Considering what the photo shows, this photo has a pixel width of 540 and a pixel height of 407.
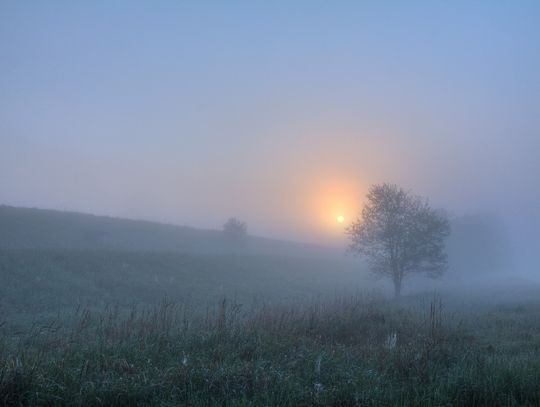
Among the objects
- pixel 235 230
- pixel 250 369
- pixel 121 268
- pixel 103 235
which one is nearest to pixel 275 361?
pixel 250 369

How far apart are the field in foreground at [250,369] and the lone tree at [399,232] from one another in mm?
26803

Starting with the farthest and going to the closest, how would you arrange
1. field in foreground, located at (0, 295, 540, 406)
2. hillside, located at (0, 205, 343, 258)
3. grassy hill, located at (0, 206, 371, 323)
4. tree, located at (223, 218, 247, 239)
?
tree, located at (223, 218, 247, 239)
hillside, located at (0, 205, 343, 258)
grassy hill, located at (0, 206, 371, 323)
field in foreground, located at (0, 295, 540, 406)

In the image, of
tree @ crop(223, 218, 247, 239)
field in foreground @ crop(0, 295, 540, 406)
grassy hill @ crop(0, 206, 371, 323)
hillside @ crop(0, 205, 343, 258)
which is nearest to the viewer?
field in foreground @ crop(0, 295, 540, 406)

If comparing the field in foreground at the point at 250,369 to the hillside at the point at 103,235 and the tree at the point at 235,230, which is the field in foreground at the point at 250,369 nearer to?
the hillside at the point at 103,235

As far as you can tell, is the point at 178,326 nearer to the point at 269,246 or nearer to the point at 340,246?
the point at 269,246

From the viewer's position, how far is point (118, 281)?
Answer: 30547 millimetres

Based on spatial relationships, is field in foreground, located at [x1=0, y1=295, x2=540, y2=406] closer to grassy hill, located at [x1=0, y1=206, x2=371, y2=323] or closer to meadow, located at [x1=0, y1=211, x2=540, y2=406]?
meadow, located at [x1=0, y1=211, x2=540, y2=406]

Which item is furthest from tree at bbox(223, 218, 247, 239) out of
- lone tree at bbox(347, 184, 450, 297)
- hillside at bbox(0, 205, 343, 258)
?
lone tree at bbox(347, 184, 450, 297)

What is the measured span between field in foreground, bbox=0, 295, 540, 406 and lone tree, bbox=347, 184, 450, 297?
87.9ft

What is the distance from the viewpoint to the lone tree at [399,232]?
36531 mm

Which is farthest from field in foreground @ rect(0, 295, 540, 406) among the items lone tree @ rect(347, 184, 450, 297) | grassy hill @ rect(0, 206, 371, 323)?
lone tree @ rect(347, 184, 450, 297)

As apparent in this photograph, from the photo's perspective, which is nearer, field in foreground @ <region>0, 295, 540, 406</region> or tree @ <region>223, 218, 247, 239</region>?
field in foreground @ <region>0, 295, 540, 406</region>

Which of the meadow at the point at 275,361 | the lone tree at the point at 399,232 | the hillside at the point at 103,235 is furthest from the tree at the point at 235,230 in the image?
the meadow at the point at 275,361

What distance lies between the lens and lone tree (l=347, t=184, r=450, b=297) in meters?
36.5
